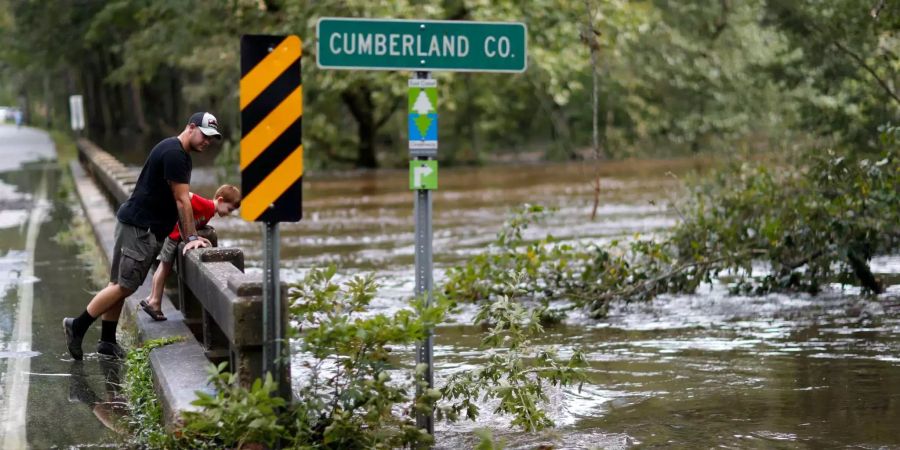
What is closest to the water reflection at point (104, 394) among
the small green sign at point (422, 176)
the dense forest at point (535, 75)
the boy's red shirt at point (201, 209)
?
the boy's red shirt at point (201, 209)

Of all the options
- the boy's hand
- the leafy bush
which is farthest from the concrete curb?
the leafy bush

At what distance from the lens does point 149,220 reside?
349 inches

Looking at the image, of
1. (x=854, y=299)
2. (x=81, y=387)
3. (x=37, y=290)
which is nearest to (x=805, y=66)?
(x=854, y=299)

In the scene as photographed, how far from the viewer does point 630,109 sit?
40688mm

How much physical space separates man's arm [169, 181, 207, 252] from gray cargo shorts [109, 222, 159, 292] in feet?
1.63

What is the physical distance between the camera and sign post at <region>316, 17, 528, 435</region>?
658cm

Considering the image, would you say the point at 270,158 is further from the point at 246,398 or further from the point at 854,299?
the point at 854,299

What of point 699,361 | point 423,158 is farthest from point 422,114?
point 699,361

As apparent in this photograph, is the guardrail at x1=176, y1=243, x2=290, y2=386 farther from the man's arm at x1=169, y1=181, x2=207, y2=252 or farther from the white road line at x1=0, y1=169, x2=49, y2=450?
the white road line at x1=0, y1=169, x2=49, y2=450

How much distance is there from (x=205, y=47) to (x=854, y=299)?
83.3 feet

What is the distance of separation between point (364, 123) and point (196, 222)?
97.9 feet

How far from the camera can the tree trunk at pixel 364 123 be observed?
38094 millimetres

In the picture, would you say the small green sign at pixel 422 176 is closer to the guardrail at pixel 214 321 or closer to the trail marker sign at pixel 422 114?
the trail marker sign at pixel 422 114

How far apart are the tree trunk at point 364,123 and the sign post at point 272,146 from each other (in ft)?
104
